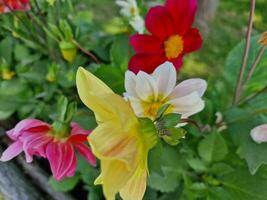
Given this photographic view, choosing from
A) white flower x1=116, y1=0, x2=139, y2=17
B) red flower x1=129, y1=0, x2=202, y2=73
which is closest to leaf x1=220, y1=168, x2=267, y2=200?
red flower x1=129, y1=0, x2=202, y2=73

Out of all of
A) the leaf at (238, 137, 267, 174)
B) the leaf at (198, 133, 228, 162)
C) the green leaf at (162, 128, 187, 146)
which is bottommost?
the leaf at (198, 133, 228, 162)

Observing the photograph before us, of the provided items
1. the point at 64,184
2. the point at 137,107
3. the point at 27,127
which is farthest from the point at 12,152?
the point at 64,184

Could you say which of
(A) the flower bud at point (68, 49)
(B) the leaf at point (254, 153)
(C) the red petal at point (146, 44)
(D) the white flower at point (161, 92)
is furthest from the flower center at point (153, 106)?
(A) the flower bud at point (68, 49)

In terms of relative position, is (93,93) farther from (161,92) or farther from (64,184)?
(64,184)

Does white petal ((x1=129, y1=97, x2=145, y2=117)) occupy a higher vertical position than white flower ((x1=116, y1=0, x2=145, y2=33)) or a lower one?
higher

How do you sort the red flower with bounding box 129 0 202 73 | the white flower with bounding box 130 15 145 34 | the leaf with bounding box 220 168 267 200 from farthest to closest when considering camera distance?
the white flower with bounding box 130 15 145 34 → the leaf with bounding box 220 168 267 200 → the red flower with bounding box 129 0 202 73

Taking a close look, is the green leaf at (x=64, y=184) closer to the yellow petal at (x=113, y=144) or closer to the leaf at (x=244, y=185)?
the leaf at (x=244, y=185)

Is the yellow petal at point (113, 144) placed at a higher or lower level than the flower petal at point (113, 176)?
higher

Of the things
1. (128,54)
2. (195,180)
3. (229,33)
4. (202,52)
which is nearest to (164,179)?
(195,180)

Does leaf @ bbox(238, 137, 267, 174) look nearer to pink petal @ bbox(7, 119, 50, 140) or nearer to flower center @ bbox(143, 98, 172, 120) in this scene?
flower center @ bbox(143, 98, 172, 120)
